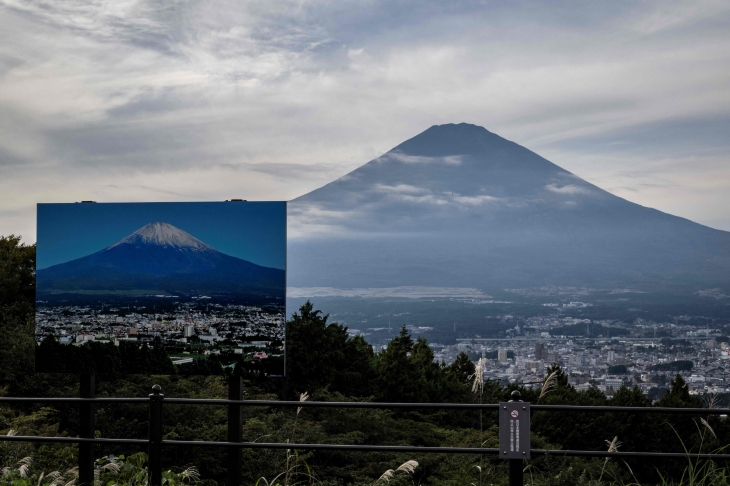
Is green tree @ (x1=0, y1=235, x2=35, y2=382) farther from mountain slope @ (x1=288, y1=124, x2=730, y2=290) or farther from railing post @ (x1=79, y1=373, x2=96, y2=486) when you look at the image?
mountain slope @ (x1=288, y1=124, x2=730, y2=290)

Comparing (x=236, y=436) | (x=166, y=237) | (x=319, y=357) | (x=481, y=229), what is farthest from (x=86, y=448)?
(x=481, y=229)

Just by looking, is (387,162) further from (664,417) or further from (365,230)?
(664,417)

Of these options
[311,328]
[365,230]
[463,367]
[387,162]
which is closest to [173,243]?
[311,328]

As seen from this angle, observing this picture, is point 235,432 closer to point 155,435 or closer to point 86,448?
point 155,435

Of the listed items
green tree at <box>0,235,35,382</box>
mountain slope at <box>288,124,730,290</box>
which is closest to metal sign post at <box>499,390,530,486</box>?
green tree at <box>0,235,35,382</box>

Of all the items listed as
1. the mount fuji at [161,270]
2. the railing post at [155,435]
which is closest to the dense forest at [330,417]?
the mount fuji at [161,270]
